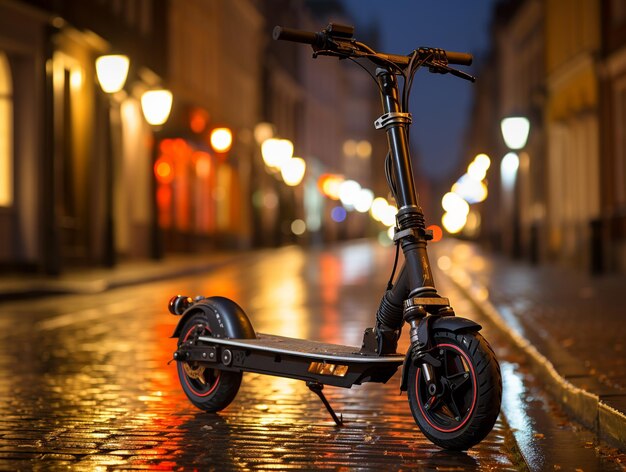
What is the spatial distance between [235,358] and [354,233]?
108525 mm

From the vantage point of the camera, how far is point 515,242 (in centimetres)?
3775

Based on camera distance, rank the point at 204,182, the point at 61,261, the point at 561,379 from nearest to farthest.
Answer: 1. the point at 561,379
2. the point at 61,261
3. the point at 204,182

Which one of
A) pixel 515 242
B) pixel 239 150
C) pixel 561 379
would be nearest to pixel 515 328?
pixel 561 379

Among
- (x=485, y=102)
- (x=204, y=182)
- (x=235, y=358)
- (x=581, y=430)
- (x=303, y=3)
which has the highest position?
(x=303, y=3)

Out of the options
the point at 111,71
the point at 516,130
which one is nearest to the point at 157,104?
the point at 111,71

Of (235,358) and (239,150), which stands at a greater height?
(239,150)

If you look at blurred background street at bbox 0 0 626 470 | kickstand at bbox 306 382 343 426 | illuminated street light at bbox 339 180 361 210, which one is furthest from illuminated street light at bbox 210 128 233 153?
illuminated street light at bbox 339 180 361 210

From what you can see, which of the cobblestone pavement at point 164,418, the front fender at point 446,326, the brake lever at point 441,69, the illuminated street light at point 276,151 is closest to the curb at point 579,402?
the cobblestone pavement at point 164,418

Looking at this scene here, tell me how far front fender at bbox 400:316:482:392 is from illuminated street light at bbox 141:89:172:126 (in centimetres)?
2138

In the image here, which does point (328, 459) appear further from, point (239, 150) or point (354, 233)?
point (354, 233)

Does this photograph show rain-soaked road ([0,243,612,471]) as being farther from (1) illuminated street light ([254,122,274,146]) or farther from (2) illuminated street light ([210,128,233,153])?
(1) illuminated street light ([254,122,274,146])

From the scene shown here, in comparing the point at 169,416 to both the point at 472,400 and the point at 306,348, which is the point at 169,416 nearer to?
the point at 306,348

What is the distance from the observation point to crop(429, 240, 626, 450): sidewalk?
681cm

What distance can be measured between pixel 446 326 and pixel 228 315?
Result: 165 centimetres
